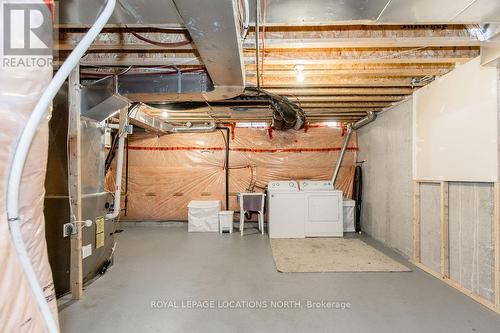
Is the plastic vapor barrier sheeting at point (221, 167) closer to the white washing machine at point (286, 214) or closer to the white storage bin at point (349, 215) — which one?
the white storage bin at point (349, 215)

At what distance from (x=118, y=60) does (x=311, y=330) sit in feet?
9.35

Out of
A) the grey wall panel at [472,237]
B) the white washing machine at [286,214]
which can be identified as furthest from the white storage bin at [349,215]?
the grey wall panel at [472,237]

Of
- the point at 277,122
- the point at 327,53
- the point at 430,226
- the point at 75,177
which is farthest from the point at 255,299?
the point at 277,122

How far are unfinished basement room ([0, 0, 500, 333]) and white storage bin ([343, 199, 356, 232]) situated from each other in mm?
542

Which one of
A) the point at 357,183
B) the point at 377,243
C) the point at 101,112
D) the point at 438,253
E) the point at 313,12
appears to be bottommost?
the point at 377,243

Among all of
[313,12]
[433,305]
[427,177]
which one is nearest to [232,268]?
[433,305]

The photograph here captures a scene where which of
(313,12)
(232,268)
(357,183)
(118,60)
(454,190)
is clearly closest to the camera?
(313,12)

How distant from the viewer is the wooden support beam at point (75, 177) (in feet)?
7.97

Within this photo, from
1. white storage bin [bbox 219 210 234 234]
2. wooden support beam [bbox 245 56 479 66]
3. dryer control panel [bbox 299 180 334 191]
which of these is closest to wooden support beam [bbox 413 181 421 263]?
wooden support beam [bbox 245 56 479 66]

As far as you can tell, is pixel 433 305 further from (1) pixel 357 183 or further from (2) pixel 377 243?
(1) pixel 357 183

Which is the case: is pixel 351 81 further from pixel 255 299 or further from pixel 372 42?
pixel 255 299

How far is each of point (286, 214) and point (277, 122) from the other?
5.40ft

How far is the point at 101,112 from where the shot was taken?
9.35 feet

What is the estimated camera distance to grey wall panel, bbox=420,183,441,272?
9.79 feet
